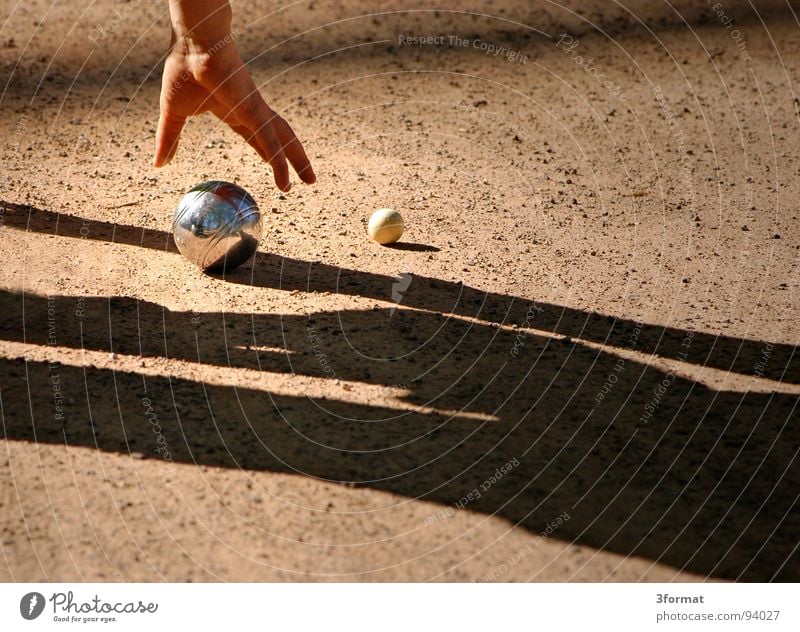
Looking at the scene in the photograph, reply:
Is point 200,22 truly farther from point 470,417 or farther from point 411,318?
point 470,417

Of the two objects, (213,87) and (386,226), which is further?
(386,226)

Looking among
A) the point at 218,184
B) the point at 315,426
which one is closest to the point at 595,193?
the point at 218,184

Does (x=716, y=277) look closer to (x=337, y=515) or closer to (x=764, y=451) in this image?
(x=764, y=451)

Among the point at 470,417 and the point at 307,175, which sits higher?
the point at 307,175

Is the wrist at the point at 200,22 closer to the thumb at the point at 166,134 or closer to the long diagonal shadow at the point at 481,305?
the thumb at the point at 166,134

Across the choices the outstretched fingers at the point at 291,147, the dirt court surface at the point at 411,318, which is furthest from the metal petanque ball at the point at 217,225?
the outstretched fingers at the point at 291,147

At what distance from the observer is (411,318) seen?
21.9ft

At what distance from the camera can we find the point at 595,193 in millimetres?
8602

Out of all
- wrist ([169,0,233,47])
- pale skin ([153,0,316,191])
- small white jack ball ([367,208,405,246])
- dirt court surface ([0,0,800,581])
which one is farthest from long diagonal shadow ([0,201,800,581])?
wrist ([169,0,233,47])

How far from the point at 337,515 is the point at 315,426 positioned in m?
0.72

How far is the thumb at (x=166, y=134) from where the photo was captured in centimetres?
669
